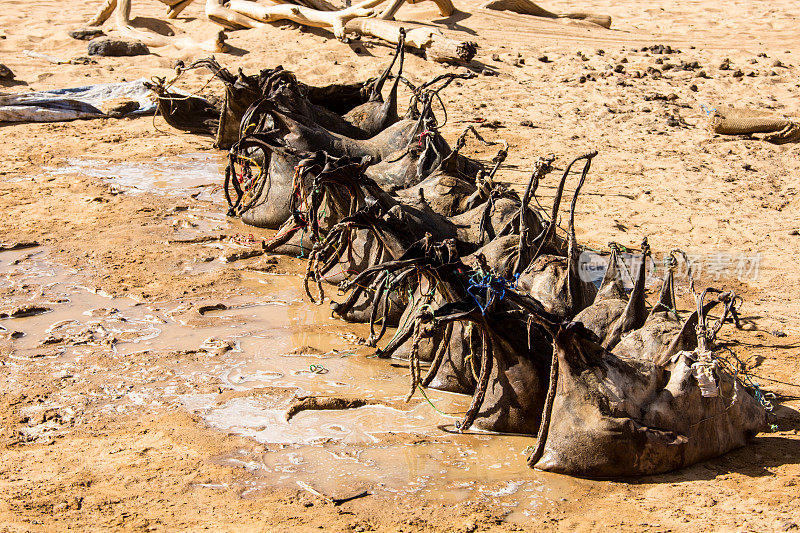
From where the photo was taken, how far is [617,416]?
341 centimetres

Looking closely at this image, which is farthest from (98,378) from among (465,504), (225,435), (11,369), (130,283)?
(465,504)

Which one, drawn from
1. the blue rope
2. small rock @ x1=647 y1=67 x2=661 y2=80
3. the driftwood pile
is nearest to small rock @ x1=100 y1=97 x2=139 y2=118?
the driftwood pile

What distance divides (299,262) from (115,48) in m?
7.50

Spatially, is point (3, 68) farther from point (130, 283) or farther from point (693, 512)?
point (693, 512)

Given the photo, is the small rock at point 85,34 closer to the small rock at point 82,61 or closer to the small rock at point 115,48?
the small rock at point 115,48

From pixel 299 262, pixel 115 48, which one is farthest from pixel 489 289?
pixel 115 48

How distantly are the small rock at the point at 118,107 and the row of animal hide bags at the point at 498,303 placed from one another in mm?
3983

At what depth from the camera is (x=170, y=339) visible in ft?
16.5

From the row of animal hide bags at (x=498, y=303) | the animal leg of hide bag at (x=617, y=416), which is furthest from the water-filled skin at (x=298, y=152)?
the animal leg of hide bag at (x=617, y=416)

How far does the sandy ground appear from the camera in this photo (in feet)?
11.0

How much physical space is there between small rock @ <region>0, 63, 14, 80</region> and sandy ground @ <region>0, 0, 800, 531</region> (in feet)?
0.80

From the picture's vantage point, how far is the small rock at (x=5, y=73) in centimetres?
1111

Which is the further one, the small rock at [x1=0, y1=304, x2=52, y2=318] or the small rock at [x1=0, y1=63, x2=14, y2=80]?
the small rock at [x1=0, y1=63, x2=14, y2=80]

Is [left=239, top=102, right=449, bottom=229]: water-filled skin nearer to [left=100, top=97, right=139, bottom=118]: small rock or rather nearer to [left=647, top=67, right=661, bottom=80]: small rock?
[left=100, top=97, right=139, bottom=118]: small rock
